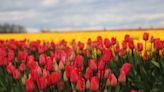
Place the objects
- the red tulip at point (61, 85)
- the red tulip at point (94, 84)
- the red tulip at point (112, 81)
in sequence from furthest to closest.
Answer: the red tulip at point (61, 85)
the red tulip at point (112, 81)
the red tulip at point (94, 84)

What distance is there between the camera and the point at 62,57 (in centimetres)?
620

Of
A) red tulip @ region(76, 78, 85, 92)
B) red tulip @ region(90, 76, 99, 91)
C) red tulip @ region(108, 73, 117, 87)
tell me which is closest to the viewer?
red tulip @ region(90, 76, 99, 91)

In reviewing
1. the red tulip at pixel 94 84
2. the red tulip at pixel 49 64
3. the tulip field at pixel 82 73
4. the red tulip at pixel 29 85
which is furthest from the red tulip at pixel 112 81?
the red tulip at pixel 49 64

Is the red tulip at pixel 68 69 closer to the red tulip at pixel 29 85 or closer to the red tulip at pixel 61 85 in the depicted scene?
the red tulip at pixel 61 85

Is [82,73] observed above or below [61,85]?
below

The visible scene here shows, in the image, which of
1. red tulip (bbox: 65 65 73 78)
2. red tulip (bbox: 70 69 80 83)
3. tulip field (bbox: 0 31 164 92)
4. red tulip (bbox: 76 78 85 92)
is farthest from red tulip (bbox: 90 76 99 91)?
red tulip (bbox: 65 65 73 78)

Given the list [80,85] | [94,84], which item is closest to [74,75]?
[80,85]

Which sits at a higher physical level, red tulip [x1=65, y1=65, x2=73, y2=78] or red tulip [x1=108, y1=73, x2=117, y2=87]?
red tulip [x1=65, y1=65, x2=73, y2=78]

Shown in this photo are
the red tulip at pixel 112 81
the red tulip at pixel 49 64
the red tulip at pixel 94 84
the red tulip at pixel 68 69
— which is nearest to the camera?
the red tulip at pixel 94 84

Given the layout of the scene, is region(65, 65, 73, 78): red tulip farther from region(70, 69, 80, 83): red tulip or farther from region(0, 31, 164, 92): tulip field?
region(70, 69, 80, 83): red tulip

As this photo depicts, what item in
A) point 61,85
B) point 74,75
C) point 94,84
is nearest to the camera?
point 94,84

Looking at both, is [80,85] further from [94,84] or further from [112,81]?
[112,81]

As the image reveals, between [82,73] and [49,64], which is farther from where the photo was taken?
[82,73]

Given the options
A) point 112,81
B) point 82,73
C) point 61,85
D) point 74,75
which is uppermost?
point 74,75
